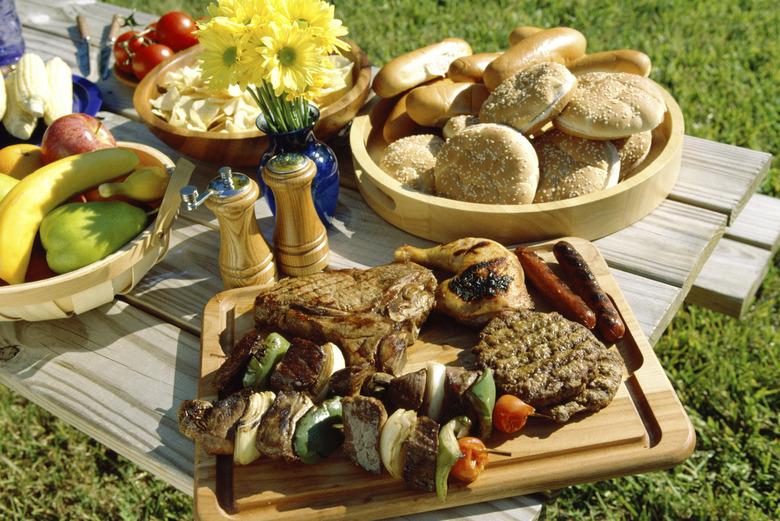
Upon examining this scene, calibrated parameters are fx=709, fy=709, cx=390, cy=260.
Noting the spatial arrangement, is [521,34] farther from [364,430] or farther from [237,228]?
[364,430]

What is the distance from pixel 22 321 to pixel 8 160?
2.41ft

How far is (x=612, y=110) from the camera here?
2762 mm

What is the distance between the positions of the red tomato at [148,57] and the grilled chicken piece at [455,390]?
9.13 ft

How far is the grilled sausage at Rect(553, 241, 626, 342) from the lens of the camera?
2338 millimetres

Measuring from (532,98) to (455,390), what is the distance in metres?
1.33

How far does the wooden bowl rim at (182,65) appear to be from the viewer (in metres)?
3.06

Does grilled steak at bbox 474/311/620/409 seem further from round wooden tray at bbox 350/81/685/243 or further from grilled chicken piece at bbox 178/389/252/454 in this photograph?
grilled chicken piece at bbox 178/389/252/454

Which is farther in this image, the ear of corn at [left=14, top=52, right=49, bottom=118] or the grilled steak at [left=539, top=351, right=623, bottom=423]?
the ear of corn at [left=14, top=52, right=49, bottom=118]

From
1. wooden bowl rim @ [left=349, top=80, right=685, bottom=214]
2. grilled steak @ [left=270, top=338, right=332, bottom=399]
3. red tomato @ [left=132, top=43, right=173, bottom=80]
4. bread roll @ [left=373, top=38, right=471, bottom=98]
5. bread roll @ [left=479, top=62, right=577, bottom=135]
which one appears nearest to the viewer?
grilled steak @ [left=270, top=338, right=332, bottom=399]

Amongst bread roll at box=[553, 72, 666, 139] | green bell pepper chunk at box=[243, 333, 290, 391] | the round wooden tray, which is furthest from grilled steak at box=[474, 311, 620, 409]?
bread roll at box=[553, 72, 666, 139]

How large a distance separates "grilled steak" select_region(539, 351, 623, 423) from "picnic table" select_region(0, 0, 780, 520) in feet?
0.85

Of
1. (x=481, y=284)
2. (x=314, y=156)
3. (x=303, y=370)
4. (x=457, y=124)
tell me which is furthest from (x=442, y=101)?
(x=303, y=370)

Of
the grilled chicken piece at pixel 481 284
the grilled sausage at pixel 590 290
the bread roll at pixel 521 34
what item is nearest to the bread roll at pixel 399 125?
the bread roll at pixel 521 34

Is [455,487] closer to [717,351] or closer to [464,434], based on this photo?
[464,434]
